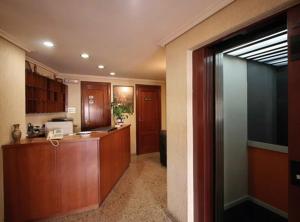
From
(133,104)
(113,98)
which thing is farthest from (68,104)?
(133,104)

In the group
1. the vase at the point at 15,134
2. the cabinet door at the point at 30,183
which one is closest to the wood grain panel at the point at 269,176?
the cabinet door at the point at 30,183

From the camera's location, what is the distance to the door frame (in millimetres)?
1745

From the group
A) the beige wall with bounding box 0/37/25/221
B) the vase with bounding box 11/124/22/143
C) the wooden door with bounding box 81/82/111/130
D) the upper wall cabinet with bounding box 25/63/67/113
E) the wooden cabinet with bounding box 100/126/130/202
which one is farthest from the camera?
the wooden door with bounding box 81/82/111/130

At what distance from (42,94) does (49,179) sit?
1670mm

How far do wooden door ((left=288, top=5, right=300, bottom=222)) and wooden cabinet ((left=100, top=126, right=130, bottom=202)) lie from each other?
2.21 metres

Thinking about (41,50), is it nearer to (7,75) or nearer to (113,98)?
(7,75)

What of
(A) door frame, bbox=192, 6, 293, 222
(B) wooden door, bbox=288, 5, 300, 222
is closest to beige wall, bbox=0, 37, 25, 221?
(A) door frame, bbox=192, 6, 293, 222

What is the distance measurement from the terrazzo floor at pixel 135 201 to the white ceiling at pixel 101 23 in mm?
2379

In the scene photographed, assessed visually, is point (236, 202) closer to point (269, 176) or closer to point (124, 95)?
point (269, 176)

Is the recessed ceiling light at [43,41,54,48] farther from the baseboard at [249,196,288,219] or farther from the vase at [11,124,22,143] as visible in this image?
the baseboard at [249,196,288,219]

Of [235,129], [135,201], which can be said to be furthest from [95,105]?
[235,129]

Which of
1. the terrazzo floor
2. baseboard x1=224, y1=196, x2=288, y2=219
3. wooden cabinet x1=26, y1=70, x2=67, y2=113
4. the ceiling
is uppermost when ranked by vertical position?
the ceiling

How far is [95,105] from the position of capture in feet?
15.4

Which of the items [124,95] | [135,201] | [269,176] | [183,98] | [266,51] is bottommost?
[135,201]
